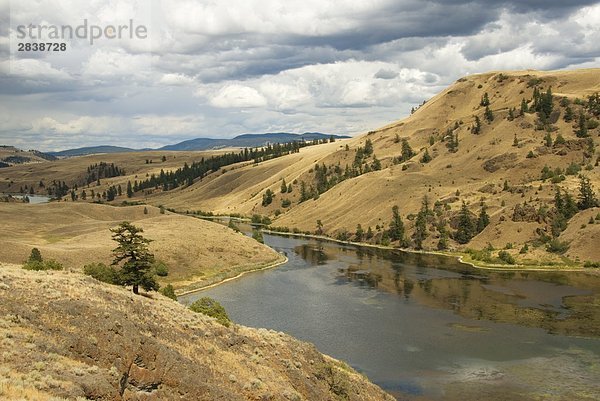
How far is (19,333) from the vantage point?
28359mm

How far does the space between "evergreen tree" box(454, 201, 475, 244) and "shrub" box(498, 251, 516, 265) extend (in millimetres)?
15403

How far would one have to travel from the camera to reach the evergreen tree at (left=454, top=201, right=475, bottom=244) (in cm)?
13925

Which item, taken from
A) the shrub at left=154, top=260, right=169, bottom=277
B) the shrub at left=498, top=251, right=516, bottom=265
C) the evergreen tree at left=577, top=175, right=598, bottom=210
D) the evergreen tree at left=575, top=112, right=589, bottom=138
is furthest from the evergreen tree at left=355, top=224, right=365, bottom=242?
the evergreen tree at left=575, top=112, right=589, bottom=138

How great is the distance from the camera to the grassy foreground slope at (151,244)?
101m

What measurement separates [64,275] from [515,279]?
3540 inches

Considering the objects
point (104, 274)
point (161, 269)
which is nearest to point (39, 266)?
point (104, 274)

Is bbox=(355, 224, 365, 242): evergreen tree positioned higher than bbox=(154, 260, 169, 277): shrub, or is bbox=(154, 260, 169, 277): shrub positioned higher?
bbox=(154, 260, 169, 277): shrub

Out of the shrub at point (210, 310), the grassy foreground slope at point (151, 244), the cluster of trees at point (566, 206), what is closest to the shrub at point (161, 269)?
the grassy foreground slope at point (151, 244)

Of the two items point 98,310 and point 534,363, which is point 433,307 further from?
point 98,310

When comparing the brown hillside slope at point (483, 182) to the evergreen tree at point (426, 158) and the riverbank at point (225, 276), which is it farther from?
the riverbank at point (225, 276)

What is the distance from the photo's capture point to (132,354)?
3153 centimetres

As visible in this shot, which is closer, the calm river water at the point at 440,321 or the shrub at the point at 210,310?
the shrub at the point at 210,310

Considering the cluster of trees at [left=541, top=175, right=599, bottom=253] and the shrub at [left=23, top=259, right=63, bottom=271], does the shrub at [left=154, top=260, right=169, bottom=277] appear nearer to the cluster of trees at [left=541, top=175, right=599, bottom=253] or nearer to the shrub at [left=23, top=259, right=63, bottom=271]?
the shrub at [left=23, top=259, right=63, bottom=271]

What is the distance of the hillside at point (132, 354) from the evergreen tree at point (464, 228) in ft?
325
